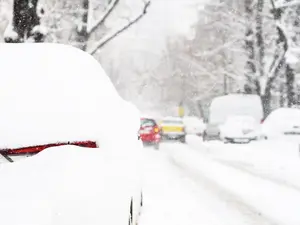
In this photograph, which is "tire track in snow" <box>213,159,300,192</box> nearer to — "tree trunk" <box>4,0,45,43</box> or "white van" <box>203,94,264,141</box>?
"tree trunk" <box>4,0,45,43</box>

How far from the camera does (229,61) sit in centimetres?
3650

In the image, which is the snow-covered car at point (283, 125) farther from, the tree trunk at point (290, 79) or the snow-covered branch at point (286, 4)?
the snow-covered branch at point (286, 4)

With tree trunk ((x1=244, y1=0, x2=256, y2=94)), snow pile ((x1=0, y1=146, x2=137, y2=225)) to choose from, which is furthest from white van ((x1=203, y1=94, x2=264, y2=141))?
snow pile ((x1=0, y1=146, x2=137, y2=225))

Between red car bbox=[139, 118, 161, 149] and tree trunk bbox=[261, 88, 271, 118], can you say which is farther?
tree trunk bbox=[261, 88, 271, 118]

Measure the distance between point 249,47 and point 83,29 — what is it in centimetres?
1744

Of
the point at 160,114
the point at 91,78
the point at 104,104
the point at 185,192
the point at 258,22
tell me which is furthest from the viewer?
the point at 160,114

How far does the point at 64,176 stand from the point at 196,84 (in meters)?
51.6

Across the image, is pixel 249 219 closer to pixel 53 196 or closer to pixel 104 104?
pixel 104 104

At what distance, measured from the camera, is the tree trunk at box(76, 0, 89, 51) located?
1747 centimetres

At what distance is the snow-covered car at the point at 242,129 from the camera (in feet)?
78.9

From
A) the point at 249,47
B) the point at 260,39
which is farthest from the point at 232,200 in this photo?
the point at 249,47

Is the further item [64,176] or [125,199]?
[125,199]

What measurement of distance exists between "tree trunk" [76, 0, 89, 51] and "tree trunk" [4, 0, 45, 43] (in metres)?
4.91

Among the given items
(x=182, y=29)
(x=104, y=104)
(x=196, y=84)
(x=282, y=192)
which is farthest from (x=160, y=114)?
(x=104, y=104)
